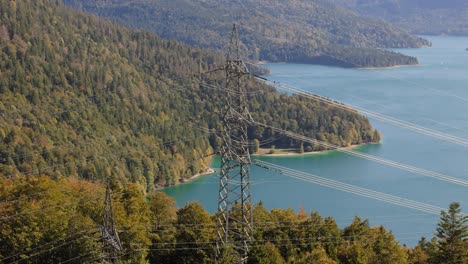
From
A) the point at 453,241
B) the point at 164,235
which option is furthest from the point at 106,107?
the point at 453,241

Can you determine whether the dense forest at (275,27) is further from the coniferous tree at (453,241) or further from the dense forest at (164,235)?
the coniferous tree at (453,241)

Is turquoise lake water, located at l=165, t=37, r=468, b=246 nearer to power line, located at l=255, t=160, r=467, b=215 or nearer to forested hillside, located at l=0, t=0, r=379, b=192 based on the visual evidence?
power line, located at l=255, t=160, r=467, b=215

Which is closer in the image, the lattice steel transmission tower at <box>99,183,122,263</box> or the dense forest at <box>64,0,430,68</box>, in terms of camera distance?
the lattice steel transmission tower at <box>99,183,122,263</box>

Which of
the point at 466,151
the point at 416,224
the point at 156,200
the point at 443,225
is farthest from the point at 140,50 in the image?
the point at 443,225

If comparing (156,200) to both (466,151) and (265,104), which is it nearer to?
(466,151)

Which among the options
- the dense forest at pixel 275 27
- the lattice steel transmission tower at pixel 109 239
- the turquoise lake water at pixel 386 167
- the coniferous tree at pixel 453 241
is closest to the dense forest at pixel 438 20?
the dense forest at pixel 275 27

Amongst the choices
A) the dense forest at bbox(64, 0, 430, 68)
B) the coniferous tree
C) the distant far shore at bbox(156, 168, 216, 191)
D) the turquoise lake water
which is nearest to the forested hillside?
the distant far shore at bbox(156, 168, 216, 191)

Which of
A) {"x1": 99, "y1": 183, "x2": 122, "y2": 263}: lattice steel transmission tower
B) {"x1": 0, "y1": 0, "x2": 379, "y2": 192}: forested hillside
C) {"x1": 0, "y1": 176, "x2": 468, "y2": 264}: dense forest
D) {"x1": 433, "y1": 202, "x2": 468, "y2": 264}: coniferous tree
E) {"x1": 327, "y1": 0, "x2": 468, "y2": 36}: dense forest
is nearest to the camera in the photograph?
{"x1": 99, "y1": 183, "x2": 122, "y2": 263}: lattice steel transmission tower
